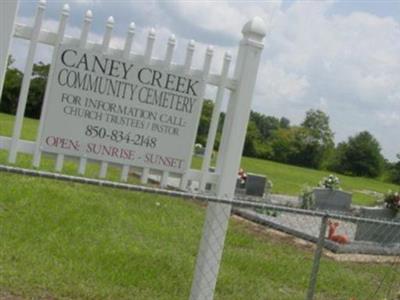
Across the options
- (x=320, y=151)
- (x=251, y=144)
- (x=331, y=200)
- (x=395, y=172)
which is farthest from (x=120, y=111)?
(x=320, y=151)

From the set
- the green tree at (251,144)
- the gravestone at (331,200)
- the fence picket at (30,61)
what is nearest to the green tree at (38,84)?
the fence picket at (30,61)

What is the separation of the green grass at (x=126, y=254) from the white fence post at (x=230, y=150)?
114 centimetres

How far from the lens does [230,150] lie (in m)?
5.22

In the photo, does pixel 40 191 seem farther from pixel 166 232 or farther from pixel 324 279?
pixel 324 279

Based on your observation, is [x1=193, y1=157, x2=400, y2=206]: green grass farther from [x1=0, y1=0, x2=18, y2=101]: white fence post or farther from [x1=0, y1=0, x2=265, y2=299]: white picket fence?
[x1=0, y1=0, x2=18, y2=101]: white fence post

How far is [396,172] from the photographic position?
64.1 m

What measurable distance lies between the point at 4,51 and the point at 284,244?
7.32 meters

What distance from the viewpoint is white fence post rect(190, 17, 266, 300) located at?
5.17m

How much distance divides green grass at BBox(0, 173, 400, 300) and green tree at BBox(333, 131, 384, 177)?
55182 mm

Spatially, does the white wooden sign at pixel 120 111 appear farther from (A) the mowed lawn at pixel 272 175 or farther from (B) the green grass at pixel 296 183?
(B) the green grass at pixel 296 183

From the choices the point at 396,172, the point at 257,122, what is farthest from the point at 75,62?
the point at 257,122

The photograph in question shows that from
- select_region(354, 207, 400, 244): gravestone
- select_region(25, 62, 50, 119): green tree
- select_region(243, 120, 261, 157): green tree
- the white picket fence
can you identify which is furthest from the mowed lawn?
select_region(243, 120, 261, 157): green tree

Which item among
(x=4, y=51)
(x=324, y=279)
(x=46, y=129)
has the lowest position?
(x=324, y=279)

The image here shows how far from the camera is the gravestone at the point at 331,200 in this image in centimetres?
1842
